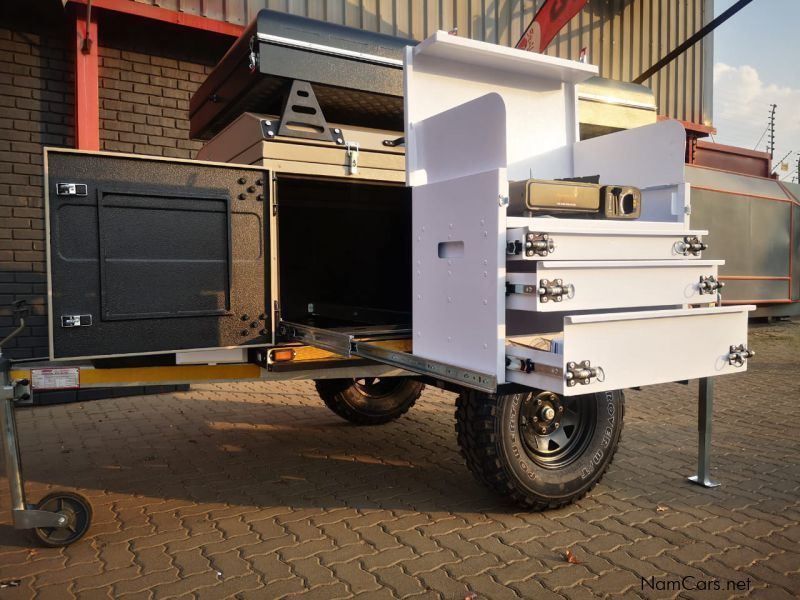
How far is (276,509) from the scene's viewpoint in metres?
3.27

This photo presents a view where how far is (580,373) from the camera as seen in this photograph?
2.31 metres

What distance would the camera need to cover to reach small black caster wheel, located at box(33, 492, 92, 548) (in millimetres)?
2811

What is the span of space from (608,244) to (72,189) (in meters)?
2.18

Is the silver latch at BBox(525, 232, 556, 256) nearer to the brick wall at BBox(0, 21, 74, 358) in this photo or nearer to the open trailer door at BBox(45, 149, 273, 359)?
the open trailer door at BBox(45, 149, 273, 359)

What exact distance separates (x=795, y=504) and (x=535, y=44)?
5495mm

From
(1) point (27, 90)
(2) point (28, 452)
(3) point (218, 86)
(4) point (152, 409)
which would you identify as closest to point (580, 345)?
(3) point (218, 86)

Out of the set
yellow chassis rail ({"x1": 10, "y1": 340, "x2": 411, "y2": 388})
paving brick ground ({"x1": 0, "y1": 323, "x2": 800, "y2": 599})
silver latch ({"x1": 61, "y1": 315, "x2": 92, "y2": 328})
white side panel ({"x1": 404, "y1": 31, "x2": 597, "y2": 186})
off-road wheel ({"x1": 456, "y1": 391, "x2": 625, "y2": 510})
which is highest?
white side panel ({"x1": 404, "y1": 31, "x2": 597, "y2": 186})

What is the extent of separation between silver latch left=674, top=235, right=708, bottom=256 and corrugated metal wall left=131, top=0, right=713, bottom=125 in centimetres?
458

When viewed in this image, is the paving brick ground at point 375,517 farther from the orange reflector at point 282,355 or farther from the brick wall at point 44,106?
the brick wall at point 44,106

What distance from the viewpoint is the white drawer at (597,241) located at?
2365 millimetres

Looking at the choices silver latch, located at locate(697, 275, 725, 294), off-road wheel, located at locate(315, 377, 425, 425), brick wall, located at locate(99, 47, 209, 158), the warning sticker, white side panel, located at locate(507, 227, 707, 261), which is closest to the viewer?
white side panel, located at locate(507, 227, 707, 261)

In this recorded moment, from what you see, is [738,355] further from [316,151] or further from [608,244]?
[316,151]

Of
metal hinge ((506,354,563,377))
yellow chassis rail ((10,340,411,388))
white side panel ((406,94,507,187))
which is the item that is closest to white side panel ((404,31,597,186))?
white side panel ((406,94,507,187))

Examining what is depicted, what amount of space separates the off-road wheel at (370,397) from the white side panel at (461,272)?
2061 millimetres
